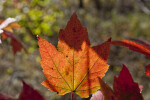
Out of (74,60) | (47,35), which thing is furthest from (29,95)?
(47,35)

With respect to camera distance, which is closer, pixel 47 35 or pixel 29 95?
pixel 29 95

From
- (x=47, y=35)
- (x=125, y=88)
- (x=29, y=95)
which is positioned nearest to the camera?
(x=29, y=95)

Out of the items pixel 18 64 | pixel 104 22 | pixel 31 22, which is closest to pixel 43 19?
pixel 31 22

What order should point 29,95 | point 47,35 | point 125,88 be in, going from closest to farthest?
point 29,95 → point 125,88 → point 47,35

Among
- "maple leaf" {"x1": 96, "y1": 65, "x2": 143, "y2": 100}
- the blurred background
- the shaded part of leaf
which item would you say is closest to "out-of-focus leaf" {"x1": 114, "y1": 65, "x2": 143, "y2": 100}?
"maple leaf" {"x1": 96, "y1": 65, "x2": 143, "y2": 100}

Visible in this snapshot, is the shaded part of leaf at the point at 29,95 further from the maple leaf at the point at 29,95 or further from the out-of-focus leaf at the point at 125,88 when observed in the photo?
the out-of-focus leaf at the point at 125,88

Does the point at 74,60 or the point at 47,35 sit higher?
the point at 47,35

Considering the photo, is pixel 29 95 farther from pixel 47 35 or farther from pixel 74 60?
pixel 47 35

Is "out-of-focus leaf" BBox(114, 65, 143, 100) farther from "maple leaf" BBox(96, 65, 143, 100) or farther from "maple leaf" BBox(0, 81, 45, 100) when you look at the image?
"maple leaf" BBox(0, 81, 45, 100)
